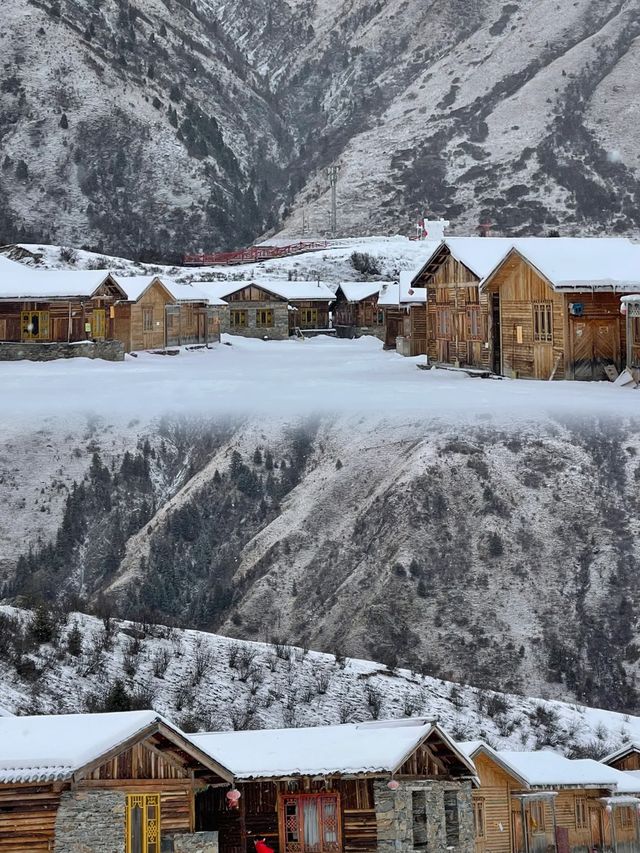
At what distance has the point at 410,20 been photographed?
589 feet

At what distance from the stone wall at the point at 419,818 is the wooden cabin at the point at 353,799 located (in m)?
0.02

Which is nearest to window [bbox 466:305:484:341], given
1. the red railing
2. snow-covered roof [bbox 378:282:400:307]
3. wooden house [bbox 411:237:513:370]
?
wooden house [bbox 411:237:513:370]

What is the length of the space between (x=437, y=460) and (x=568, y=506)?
5890 mm

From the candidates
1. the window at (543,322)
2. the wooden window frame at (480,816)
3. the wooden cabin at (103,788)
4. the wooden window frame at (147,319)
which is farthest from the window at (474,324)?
the wooden cabin at (103,788)

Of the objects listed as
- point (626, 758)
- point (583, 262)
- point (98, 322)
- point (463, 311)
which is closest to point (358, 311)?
point (98, 322)

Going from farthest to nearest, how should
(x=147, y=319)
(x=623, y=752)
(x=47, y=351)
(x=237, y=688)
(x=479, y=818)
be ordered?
1. (x=147, y=319)
2. (x=47, y=351)
3. (x=237, y=688)
4. (x=623, y=752)
5. (x=479, y=818)

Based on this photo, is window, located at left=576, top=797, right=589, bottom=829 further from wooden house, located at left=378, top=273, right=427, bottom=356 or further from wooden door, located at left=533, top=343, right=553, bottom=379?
wooden house, located at left=378, top=273, right=427, bottom=356

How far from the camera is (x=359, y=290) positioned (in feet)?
279

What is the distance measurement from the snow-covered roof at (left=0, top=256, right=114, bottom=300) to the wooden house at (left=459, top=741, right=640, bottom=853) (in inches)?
1088

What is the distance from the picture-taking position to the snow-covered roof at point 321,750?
22297mm

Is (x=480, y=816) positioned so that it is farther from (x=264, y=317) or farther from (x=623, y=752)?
(x=264, y=317)

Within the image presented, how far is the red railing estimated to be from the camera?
10319 cm

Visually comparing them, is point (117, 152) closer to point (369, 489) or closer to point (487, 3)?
point (487, 3)

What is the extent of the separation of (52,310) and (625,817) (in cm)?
2987
